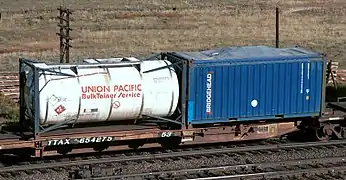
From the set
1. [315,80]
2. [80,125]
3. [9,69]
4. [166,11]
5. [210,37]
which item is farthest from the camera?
[166,11]

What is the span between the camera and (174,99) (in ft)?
71.4

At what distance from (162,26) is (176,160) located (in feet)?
133

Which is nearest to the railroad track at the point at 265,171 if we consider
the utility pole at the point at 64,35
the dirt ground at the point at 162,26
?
the utility pole at the point at 64,35

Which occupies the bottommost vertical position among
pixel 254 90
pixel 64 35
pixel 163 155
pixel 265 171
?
pixel 265 171

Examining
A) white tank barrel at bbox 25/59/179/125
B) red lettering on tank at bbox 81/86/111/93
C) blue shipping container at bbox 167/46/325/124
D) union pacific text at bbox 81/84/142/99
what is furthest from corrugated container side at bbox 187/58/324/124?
red lettering on tank at bbox 81/86/111/93

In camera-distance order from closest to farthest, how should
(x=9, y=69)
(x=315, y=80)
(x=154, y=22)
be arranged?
(x=315, y=80)
(x=9, y=69)
(x=154, y=22)

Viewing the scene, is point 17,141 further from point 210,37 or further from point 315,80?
point 210,37

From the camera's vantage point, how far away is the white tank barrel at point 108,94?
66.6 feet

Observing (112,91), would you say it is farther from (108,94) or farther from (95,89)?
(95,89)

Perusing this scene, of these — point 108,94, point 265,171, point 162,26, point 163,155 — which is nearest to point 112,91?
point 108,94

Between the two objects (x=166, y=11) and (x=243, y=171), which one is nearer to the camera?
(x=243, y=171)

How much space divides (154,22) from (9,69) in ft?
84.5

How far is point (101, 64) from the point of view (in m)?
21.2

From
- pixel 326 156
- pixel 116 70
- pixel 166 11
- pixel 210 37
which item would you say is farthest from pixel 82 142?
pixel 166 11
